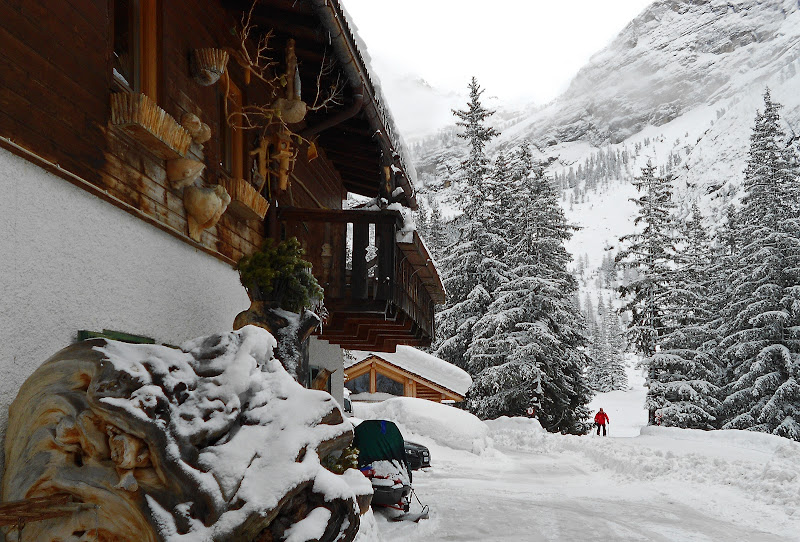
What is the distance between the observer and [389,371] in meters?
29.8

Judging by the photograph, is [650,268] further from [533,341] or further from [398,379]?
[398,379]

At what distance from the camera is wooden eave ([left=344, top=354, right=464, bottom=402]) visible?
96.2 feet

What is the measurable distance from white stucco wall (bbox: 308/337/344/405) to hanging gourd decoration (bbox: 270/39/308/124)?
192 inches

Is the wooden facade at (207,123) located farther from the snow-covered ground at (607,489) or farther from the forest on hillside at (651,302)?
the forest on hillside at (651,302)

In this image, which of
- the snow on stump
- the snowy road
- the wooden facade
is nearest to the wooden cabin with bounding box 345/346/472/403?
the snowy road

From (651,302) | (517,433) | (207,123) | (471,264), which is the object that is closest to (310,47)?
(207,123)

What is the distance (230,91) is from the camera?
815cm

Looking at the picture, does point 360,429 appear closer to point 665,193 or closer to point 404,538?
point 404,538

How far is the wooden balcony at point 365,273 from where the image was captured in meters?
8.64

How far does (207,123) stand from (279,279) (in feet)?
5.99

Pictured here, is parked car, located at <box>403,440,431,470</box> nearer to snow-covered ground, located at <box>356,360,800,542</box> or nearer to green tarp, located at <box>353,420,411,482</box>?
snow-covered ground, located at <box>356,360,800,542</box>

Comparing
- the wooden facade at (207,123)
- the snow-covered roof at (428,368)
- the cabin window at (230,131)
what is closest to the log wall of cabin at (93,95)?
the wooden facade at (207,123)

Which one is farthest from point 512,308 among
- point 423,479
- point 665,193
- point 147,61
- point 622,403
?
point 622,403

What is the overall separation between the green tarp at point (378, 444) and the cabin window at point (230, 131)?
15.1 feet
